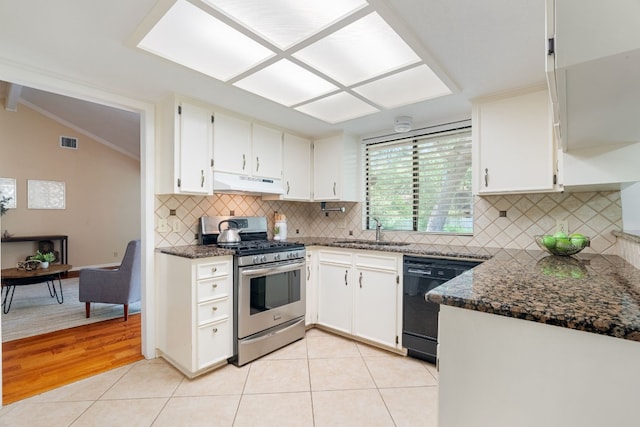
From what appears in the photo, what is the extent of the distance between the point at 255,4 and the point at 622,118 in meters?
1.53

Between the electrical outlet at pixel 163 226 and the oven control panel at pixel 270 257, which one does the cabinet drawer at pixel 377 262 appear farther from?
the electrical outlet at pixel 163 226

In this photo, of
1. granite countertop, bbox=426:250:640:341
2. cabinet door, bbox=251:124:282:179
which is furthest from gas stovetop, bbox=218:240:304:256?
granite countertop, bbox=426:250:640:341

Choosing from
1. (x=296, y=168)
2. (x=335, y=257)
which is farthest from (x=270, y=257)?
(x=296, y=168)

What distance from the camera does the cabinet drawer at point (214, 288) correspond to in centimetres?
214

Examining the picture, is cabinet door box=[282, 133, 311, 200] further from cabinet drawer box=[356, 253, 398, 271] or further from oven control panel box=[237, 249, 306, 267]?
cabinet drawer box=[356, 253, 398, 271]

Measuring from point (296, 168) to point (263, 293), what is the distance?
4.72 feet

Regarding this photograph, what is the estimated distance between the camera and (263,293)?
247 cm

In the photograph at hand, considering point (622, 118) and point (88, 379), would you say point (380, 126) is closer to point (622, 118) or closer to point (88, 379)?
point (622, 118)

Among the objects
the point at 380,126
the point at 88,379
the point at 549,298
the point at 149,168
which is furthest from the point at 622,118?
the point at 88,379

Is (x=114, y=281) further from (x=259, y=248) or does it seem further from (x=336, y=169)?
(x=336, y=169)

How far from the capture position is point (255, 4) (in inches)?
51.4

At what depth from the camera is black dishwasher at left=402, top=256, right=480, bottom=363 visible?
89.2 inches

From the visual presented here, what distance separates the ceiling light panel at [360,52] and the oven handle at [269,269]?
1.54 m

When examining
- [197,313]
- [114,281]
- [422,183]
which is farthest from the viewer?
[114,281]
